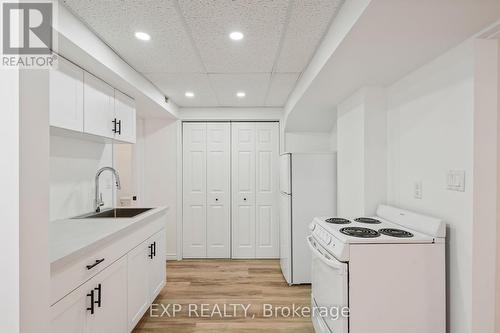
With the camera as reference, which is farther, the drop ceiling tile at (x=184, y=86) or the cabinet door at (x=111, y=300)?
the drop ceiling tile at (x=184, y=86)

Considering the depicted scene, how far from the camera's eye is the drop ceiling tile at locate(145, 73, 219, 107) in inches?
106

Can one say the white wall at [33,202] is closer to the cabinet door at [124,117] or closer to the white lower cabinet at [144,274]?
the white lower cabinet at [144,274]

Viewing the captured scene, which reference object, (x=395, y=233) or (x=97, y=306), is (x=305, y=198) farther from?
(x=97, y=306)

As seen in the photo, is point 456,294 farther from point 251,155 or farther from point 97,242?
point 251,155

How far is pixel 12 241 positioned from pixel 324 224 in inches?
69.2

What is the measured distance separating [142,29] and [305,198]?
7.64 feet

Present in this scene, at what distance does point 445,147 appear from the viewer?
63.6 inches

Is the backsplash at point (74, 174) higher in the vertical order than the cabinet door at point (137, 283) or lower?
higher

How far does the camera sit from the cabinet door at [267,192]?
4.03 meters

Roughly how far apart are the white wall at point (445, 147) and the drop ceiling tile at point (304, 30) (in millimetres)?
749

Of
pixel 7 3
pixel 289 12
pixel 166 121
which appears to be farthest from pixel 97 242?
pixel 166 121

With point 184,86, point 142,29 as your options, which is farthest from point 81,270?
point 184,86

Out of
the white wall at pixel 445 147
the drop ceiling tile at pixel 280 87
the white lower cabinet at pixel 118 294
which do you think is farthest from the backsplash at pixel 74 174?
the white wall at pixel 445 147

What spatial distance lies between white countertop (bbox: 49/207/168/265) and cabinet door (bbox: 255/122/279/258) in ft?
6.77
